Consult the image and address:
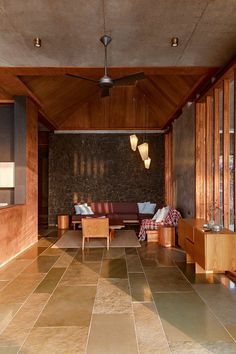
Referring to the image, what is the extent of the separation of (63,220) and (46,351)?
7.52 metres

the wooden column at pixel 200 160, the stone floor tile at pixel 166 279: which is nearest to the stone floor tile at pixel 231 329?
the stone floor tile at pixel 166 279

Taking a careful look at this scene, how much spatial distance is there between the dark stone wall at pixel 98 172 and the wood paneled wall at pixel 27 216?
3350 mm

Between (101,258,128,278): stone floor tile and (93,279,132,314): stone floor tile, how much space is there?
24 cm

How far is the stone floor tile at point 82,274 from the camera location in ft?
13.9

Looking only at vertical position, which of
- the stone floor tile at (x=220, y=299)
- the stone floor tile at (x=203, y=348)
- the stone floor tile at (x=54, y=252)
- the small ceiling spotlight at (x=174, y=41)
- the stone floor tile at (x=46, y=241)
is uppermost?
the small ceiling spotlight at (x=174, y=41)

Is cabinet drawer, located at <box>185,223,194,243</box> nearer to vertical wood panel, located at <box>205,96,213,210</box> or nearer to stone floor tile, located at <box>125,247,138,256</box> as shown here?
vertical wood panel, located at <box>205,96,213,210</box>

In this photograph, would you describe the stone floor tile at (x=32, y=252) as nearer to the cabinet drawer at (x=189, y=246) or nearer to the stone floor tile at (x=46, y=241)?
the stone floor tile at (x=46, y=241)

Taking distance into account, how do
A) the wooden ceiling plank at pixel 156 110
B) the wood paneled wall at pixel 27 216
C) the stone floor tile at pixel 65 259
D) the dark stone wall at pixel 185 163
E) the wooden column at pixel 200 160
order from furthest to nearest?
the wooden ceiling plank at pixel 156 110 < the dark stone wall at pixel 185 163 < the wooden column at pixel 200 160 < the wood paneled wall at pixel 27 216 < the stone floor tile at pixel 65 259

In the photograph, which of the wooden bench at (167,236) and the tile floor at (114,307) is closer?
the tile floor at (114,307)

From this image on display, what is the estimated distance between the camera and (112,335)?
2699 millimetres

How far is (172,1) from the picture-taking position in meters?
3.16

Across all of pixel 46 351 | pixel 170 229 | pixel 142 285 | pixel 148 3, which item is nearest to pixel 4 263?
pixel 142 285

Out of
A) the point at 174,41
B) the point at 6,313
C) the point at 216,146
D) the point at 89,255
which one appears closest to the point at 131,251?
the point at 89,255

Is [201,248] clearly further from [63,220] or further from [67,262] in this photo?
[63,220]
